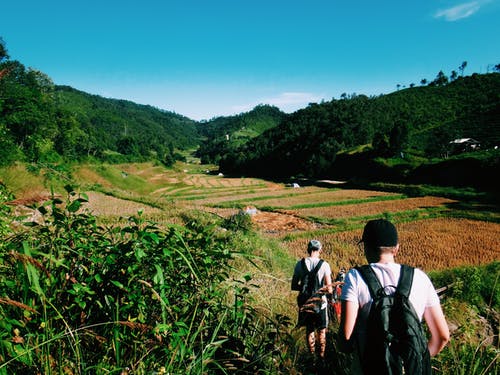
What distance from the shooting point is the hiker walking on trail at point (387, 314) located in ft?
6.14

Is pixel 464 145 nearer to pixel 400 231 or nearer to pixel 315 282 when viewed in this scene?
pixel 400 231

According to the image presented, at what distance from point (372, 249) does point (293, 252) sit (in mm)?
15377

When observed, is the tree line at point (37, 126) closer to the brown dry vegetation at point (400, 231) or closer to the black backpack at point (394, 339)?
the black backpack at point (394, 339)

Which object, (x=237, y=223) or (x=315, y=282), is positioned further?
(x=315, y=282)

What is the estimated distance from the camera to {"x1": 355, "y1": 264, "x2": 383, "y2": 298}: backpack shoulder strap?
210 cm

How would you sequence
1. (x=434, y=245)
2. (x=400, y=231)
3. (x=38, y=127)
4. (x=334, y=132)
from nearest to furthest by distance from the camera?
(x=434, y=245) → (x=400, y=231) → (x=38, y=127) → (x=334, y=132)

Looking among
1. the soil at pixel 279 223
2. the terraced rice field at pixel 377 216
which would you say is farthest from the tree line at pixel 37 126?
the soil at pixel 279 223

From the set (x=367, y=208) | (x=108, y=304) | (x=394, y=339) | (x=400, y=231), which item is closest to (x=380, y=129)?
(x=367, y=208)

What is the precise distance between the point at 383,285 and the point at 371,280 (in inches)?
4.3

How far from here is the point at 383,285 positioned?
2.14 metres

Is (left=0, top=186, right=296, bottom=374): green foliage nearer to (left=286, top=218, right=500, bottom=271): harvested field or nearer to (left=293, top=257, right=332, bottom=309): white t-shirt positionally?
(left=293, top=257, right=332, bottom=309): white t-shirt

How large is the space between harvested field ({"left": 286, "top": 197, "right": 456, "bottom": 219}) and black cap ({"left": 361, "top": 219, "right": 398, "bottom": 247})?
25850mm

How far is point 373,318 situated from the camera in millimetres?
1987

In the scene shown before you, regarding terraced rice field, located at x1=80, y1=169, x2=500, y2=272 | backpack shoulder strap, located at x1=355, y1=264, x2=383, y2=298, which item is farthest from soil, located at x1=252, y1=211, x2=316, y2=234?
backpack shoulder strap, located at x1=355, y1=264, x2=383, y2=298
